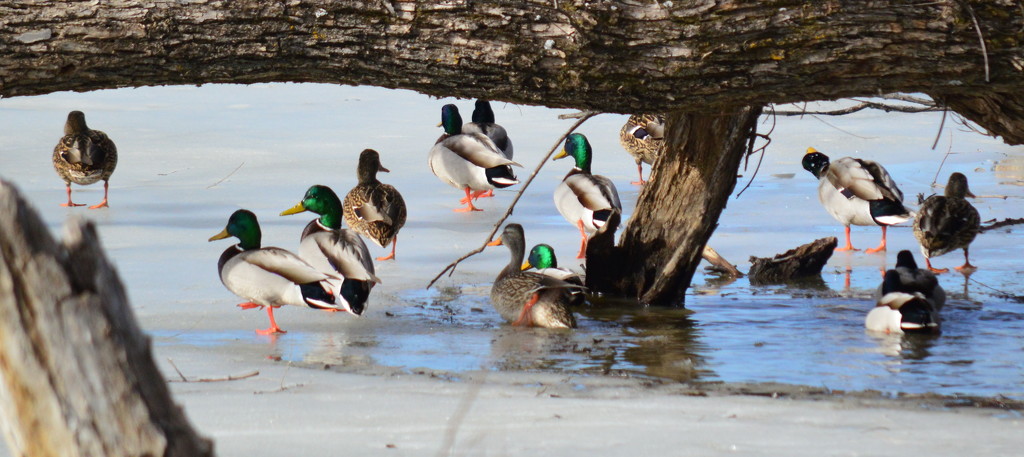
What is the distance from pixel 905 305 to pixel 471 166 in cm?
511

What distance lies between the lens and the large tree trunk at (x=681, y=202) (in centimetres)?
655

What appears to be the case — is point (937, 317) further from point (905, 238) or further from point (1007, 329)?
point (905, 238)

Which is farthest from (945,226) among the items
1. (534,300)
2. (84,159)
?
(84,159)

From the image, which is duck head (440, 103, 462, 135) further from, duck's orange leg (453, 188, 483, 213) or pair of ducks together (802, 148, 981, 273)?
pair of ducks together (802, 148, 981, 273)

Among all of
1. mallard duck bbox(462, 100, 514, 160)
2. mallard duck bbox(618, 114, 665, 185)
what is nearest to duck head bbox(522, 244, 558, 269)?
mallard duck bbox(618, 114, 665, 185)

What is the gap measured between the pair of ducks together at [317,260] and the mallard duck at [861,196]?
A: 3.47 m

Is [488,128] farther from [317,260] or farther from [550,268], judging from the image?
[317,260]

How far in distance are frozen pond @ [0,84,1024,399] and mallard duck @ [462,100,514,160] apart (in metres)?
0.49

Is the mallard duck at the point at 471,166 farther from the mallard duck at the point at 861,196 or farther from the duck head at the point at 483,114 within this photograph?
the mallard duck at the point at 861,196

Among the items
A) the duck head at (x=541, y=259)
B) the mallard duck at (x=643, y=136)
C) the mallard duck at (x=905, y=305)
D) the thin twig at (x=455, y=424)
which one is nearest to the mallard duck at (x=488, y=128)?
the mallard duck at (x=643, y=136)

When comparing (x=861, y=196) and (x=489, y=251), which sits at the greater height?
(x=861, y=196)

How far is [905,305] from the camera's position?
6.52 metres

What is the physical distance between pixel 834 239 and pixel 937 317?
1.69 metres

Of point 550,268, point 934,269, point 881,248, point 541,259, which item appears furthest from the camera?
point 881,248
